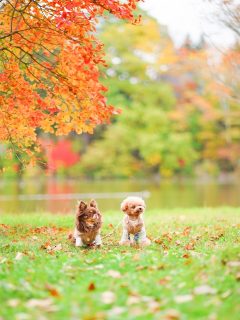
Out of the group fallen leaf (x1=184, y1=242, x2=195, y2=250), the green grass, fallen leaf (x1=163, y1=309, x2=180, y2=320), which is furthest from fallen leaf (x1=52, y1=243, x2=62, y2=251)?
fallen leaf (x1=163, y1=309, x2=180, y2=320)

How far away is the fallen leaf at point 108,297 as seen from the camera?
430 centimetres

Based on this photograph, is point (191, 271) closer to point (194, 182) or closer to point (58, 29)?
point (58, 29)

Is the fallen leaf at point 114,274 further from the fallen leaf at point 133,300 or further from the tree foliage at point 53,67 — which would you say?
the tree foliage at point 53,67

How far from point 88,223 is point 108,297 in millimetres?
2985

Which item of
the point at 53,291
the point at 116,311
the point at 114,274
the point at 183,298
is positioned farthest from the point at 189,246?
the point at 116,311

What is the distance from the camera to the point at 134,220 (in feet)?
24.5

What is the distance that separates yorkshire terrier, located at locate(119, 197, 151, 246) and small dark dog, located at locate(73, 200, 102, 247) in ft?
1.26

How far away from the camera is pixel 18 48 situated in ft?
29.4

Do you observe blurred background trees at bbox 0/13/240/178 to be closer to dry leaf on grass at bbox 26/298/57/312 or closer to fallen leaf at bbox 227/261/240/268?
fallen leaf at bbox 227/261/240/268

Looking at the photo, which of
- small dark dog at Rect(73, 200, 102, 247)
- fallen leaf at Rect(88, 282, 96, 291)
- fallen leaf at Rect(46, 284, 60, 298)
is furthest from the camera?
small dark dog at Rect(73, 200, 102, 247)

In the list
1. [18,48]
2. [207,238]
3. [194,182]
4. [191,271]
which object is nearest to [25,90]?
[18,48]

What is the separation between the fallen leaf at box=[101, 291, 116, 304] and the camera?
4.30 metres

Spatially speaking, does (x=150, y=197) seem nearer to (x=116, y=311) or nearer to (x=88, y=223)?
(x=88, y=223)

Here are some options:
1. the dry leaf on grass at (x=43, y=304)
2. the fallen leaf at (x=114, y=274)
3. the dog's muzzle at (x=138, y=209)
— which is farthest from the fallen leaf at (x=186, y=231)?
the dry leaf on grass at (x=43, y=304)
